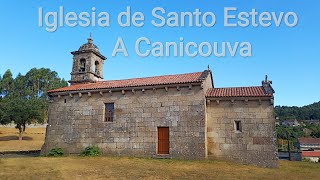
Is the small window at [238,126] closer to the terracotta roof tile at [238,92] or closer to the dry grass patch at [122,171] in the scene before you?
the terracotta roof tile at [238,92]

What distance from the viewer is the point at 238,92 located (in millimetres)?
18281

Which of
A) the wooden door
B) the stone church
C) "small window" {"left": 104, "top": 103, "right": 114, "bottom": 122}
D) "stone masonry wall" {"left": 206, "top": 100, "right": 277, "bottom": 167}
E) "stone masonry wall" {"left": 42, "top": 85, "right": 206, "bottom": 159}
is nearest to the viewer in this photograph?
A: "stone masonry wall" {"left": 206, "top": 100, "right": 277, "bottom": 167}

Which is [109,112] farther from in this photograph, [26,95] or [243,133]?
[26,95]

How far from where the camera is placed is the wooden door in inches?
712

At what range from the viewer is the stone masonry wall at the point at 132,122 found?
17578 mm

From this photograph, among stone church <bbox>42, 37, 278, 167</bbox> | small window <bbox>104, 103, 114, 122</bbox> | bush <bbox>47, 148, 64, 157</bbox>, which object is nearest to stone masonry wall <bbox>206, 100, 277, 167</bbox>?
stone church <bbox>42, 37, 278, 167</bbox>

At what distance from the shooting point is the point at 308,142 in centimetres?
7600

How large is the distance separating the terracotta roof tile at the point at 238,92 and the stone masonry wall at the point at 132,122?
5.11 feet

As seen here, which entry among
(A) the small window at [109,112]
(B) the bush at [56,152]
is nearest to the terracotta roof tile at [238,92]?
(A) the small window at [109,112]

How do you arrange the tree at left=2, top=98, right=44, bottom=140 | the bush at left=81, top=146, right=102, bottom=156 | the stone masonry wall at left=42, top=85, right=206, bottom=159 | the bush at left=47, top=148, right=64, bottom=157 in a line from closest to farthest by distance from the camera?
1. the stone masonry wall at left=42, top=85, right=206, bottom=159
2. the bush at left=81, top=146, right=102, bottom=156
3. the bush at left=47, top=148, right=64, bottom=157
4. the tree at left=2, top=98, right=44, bottom=140

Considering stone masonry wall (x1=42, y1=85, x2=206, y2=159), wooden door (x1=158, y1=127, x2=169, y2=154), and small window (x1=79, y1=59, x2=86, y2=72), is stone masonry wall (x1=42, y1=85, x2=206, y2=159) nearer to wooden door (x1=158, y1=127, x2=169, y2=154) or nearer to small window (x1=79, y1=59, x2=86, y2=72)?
wooden door (x1=158, y1=127, x2=169, y2=154)

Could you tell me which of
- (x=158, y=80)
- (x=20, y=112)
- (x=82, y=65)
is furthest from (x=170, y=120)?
(x=20, y=112)

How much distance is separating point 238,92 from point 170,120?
16.5ft

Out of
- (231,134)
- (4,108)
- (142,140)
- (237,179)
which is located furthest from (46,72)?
(237,179)
